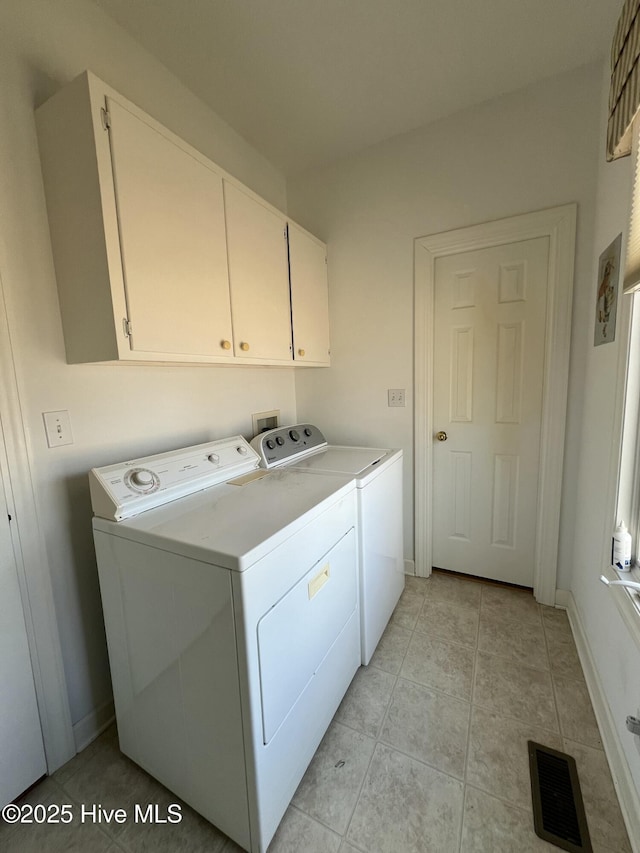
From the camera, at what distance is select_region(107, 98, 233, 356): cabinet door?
3.56ft

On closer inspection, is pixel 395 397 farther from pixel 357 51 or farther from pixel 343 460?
pixel 357 51

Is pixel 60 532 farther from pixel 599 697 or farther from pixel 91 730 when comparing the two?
pixel 599 697

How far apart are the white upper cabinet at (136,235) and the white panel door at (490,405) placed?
50.5 inches

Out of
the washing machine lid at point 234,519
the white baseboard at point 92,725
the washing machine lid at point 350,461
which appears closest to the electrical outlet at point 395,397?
the washing machine lid at point 350,461

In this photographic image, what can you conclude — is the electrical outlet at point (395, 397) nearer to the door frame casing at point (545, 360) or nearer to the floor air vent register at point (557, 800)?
the door frame casing at point (545, 360)

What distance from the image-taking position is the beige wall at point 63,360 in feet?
3.61

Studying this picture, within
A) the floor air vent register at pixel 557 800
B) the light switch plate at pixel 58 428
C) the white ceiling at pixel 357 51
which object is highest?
the white ceiling at pixel 357 51

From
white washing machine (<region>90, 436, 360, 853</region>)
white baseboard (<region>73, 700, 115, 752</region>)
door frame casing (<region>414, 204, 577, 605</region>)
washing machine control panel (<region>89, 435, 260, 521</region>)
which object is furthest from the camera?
door frame casing (<region>414, 204, 577, 605</region>)

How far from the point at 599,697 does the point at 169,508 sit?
1779 mm

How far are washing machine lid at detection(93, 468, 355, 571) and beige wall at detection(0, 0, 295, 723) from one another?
294 millimetres

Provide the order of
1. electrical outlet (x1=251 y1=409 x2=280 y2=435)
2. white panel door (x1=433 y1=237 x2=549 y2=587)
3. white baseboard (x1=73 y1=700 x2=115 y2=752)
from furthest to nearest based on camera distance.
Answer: electrical outlet (x1=251 y1=409 x2=280 y2=435), white panel door (x1=433 y1=237 x2=549 y2=587), white baseboard (x1=73 y1=700 x2=115 y2=752)

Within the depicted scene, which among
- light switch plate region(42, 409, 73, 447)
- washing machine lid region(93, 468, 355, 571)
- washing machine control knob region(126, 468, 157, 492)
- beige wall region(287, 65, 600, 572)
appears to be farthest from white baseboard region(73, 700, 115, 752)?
beige wall region(287, 65, 600, 572)

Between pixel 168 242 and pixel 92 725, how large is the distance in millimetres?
1847

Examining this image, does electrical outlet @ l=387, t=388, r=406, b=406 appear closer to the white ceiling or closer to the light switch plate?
the white ceiling
